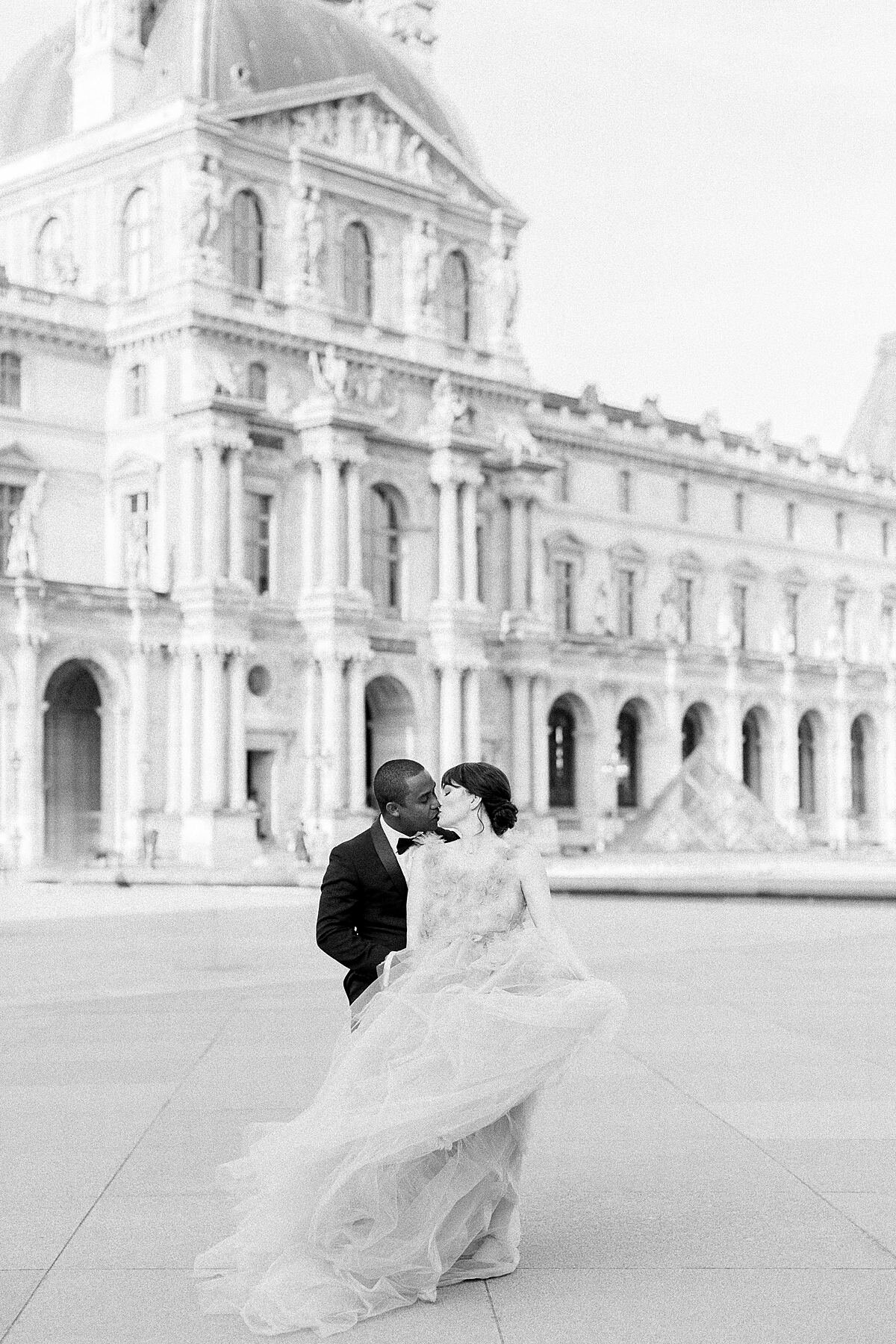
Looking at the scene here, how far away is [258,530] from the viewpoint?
2584 inches

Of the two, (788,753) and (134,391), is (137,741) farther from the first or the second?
(788,753)

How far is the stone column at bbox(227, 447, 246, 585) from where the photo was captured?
63.2 metres

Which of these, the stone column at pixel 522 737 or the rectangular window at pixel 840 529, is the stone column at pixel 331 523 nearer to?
the stone column at pixel 522 737

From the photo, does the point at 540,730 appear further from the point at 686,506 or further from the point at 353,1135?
the point at 353,1135

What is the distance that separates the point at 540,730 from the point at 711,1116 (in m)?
59.8

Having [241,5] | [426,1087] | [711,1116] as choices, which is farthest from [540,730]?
[426,1087]

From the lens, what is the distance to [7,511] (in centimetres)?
6256

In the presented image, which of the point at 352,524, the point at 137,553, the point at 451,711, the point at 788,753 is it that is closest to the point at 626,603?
the point at 788,753

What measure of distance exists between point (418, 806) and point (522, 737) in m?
63.4

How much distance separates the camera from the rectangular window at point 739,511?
90562mm

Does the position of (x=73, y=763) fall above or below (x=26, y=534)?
below

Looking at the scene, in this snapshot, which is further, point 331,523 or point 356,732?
point 356,732

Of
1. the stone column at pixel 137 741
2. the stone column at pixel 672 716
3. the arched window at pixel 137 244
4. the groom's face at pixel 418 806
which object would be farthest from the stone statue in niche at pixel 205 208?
the groom's face at pixel 418 806

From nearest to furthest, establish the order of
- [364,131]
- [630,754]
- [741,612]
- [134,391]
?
[134,391] < [364,131] < [630,754] < [741,612]
